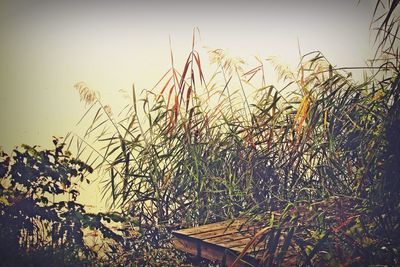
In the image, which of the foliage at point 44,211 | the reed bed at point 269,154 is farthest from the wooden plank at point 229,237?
the foliage at point 44,211

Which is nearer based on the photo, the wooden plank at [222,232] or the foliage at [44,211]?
the wooden plank at [222,232]

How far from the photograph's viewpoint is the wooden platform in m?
2.38

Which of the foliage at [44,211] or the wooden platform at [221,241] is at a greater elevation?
the foliage at [44,211]

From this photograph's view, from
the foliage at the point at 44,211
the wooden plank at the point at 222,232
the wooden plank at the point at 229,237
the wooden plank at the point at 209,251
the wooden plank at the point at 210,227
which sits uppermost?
the foliage at the point at 44,211

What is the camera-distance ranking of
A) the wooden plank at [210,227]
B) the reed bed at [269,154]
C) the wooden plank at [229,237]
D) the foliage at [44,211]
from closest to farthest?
Answer: the reed bed at [269,154] < the wooden plank at [229,237] < the wooden plank at [210,227] < the foliage at [44,211]

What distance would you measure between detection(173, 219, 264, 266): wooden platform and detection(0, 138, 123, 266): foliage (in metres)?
0.40

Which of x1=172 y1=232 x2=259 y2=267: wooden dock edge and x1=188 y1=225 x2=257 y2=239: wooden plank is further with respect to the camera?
x1=188 y1=225 x2=257 y2=239: wooden plank

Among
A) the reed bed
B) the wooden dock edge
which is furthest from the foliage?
the wooden dock edge

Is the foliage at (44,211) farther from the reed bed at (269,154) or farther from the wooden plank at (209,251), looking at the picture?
the wooden plank at (209,251)

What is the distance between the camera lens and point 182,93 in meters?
2.83

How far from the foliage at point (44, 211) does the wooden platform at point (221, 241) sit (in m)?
0.40

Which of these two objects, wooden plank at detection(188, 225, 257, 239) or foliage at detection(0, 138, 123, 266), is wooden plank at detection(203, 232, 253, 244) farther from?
foliage at detection(0, 138, 123, 266)

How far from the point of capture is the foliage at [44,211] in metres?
2.75

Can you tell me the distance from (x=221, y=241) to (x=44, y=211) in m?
0.98
